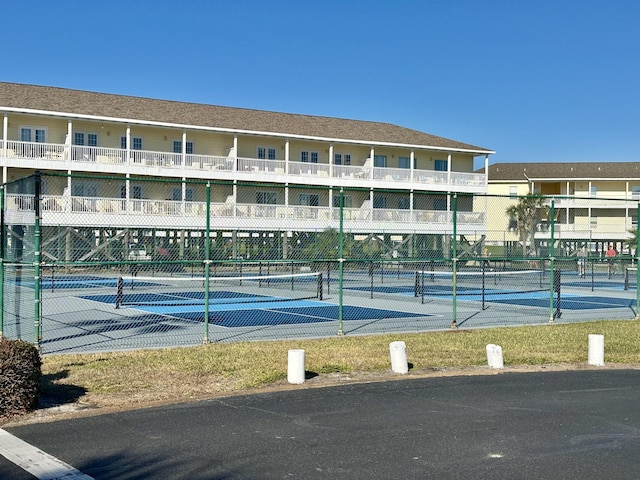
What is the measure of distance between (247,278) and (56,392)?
11.3m

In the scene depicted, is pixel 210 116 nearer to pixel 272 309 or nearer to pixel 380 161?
pixel 380 161

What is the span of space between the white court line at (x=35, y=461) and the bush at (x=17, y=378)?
2.81 ft

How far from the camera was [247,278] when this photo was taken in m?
21.3

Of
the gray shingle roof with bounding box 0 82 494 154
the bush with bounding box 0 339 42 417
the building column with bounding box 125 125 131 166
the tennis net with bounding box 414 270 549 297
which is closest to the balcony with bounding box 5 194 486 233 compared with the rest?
the tennis net with bounding box 414 270 549 297

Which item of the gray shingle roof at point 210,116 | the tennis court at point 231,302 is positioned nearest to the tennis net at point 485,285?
the tennis court at point 231,302

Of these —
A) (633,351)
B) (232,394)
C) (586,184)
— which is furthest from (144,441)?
(586,184)

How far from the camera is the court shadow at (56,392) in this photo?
31.4 ft

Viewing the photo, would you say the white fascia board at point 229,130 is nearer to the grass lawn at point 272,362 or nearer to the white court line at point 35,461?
the grass lawn at point 272,362

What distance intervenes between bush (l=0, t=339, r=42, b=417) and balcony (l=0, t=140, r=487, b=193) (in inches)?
1394

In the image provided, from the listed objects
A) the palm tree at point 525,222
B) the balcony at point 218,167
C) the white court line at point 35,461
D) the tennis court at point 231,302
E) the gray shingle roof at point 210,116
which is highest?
the gray shingle roof at point 210,116

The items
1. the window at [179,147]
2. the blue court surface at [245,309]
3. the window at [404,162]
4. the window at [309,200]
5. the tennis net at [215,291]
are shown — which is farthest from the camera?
the window at [404,162]

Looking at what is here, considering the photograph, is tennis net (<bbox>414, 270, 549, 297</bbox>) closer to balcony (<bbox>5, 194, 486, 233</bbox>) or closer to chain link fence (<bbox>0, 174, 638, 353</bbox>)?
chain link fence (<bbox>0, 174, 638, 353</bbox>)

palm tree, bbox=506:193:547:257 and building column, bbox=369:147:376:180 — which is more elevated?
building column, bbox=369:147:376:180

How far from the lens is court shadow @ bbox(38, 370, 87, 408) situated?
958 cm
